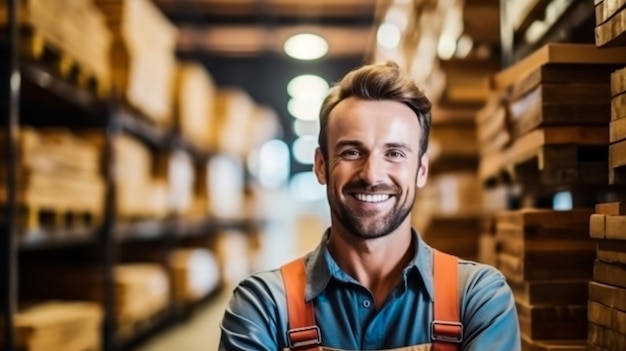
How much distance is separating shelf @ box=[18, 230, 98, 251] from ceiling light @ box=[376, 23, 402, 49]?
4.34m

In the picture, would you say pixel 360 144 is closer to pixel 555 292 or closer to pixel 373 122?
→ pixel 373 122

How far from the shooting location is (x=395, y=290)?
2.58 metres

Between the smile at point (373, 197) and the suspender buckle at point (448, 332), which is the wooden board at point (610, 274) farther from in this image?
the smile at point (373, 197)

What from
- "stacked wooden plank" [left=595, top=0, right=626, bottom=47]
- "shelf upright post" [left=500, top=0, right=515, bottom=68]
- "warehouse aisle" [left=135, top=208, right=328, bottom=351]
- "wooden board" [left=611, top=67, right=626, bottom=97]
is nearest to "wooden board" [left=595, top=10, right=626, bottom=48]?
"stacked wooden plank" [left=595, top=0, right=626, bottom=47]

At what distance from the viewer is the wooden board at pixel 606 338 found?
2.58m

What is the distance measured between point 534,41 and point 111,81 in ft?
13.3

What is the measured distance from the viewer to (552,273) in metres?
3.48

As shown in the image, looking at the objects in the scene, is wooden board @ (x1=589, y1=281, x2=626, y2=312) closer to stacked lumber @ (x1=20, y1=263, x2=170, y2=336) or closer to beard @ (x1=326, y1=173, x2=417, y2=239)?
beard @ (x1=326, y1=173, x2=417, y2=239)

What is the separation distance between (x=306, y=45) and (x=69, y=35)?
774 centimetres

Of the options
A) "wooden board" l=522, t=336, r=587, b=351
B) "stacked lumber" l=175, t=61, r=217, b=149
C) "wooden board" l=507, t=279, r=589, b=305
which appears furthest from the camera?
"stacked lumber" l=175, t=61, r=217, b=149

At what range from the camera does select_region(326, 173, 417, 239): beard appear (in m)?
2.55

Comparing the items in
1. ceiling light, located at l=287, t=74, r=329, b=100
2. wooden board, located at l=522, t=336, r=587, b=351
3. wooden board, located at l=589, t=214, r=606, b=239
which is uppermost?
ceiling light, located at l=287, t=74, r=329, b=100

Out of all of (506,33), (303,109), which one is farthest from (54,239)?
(303,109)

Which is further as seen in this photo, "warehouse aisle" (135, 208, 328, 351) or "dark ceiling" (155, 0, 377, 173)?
"dark ceiling" (155, 0, 377, 173)
